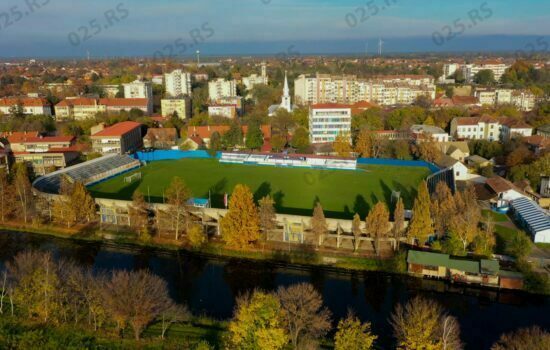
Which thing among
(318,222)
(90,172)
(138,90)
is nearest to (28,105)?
(138,90)

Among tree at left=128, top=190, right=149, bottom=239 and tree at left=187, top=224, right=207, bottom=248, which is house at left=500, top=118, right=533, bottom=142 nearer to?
tree at left=187, top=224, right=207, bottom=248

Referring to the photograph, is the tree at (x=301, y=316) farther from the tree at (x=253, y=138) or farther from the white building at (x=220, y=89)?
the white building at (x=220, y=89)

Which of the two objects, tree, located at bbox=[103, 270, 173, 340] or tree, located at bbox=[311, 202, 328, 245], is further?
tree, located at bbox=[311, 202, 328, 245]

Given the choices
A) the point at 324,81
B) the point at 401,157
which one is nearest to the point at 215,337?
the point at 401,157

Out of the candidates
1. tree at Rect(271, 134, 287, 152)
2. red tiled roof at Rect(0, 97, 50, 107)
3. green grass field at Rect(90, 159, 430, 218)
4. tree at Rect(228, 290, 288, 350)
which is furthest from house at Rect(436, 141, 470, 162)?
red tiled roof at Rect(0, 97, 50, 107)

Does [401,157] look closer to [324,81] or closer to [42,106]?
[324,81]

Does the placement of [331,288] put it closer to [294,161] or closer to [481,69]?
[294,161]
